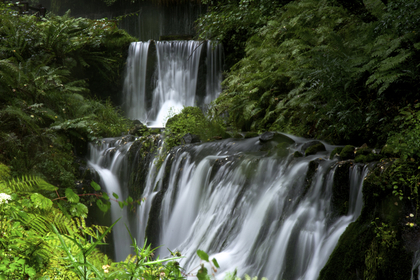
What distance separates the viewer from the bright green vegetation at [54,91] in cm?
756

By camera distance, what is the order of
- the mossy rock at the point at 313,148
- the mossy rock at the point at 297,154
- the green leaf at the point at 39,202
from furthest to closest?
1. the mossy rock at the point at 313,148
2. the mossy rock at the point at 297,154
3. the green leaf at the point at 39,202

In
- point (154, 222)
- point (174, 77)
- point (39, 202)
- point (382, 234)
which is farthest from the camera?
point (174, 77)

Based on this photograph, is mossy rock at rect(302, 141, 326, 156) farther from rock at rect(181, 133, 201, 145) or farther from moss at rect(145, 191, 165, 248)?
moss at rect(145, 191, 165, 248)

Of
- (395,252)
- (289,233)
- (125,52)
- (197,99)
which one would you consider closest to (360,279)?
(395,252)

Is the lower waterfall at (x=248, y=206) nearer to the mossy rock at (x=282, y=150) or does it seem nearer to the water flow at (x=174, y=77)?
the mossy rock at (x=282, y=150)

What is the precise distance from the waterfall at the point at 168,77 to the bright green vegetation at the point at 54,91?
31.8 inches

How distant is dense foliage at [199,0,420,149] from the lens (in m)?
5.16

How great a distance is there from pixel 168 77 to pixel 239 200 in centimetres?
948

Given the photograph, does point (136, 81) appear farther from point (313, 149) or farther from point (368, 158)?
point (368, 158)

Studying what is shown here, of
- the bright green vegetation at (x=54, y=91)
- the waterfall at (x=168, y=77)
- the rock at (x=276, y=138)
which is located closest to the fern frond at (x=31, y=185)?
the bright green vegetation at (x=54, y=91)

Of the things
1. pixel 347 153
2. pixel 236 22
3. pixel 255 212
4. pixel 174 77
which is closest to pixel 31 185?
pixel 255 212

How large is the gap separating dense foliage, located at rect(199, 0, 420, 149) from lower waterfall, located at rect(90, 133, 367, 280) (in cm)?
77

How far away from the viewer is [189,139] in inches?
312

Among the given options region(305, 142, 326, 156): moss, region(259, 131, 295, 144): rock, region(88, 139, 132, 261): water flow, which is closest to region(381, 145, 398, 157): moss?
region(305, 142, 326, 156): moss
